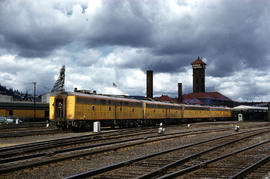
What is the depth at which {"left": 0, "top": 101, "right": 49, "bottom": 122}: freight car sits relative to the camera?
51.8 metres

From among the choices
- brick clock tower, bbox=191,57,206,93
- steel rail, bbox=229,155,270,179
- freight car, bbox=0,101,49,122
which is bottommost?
steel rail, bbox=229,155,270,179

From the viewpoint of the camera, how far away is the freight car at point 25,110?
170 feet

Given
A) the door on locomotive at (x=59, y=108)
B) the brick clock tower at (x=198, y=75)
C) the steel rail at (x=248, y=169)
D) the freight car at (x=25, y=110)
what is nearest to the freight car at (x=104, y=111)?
the door on locomotive at (x=59, y=108)

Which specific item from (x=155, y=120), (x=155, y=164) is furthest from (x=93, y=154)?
(x=155, y=120)

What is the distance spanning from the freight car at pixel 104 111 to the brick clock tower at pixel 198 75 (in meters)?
94.0

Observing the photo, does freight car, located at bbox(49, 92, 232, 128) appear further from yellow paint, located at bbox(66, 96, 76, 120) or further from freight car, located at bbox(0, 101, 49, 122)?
freight car, located at bbox(0, 101, 49, 122)

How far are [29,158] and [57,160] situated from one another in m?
1.43

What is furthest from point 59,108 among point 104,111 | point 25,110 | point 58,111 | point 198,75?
point 198,75

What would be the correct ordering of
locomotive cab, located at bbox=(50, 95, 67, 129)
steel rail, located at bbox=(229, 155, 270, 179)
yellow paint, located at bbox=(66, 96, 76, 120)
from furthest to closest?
locomotive cab, located at bbox=(50, 95, 67, 129) → yellow paint, located at bbox=(66, 96, 76, 120) → steel rail, located at bbox=(229, 155, 270, 179)

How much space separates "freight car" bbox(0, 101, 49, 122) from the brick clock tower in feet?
299

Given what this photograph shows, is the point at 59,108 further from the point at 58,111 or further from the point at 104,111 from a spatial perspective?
the point at 104,111

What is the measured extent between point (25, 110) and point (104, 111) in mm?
32225

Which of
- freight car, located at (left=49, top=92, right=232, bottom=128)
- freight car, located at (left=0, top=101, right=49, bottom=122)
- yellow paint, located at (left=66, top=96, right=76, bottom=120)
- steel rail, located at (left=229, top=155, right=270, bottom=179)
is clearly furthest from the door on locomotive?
freight car, located at (left=0, top=101, right=49, bottom=122)

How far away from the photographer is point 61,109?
86.4ft
